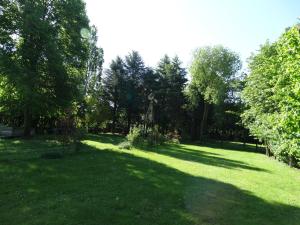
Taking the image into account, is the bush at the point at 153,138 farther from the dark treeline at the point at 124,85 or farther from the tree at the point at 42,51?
the tree at the point at 42,51

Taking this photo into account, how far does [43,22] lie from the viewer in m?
21.4

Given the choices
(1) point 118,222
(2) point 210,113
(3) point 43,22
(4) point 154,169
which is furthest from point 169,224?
(2) point 210,113

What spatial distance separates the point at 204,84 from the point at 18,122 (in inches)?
1158

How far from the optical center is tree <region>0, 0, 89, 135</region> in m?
20.7

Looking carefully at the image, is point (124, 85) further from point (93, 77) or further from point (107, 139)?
point (107, 139)

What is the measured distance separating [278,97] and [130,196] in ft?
33.1

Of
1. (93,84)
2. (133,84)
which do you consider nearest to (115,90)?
(133,84)

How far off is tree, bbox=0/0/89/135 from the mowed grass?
8.48 meters

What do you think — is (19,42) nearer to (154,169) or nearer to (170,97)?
(154,169)

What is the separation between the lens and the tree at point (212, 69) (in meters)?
47.4

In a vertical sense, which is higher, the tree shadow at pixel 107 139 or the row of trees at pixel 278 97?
the row of trees at pixel 278 97

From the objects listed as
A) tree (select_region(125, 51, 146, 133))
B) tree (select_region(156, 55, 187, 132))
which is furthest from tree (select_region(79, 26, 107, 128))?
tree (select_region(156, 55, 187, 132))

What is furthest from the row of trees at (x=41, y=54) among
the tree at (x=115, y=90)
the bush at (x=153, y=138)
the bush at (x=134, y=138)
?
the tree at (x=115, y=90)

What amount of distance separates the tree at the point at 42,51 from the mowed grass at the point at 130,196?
8478 mm
